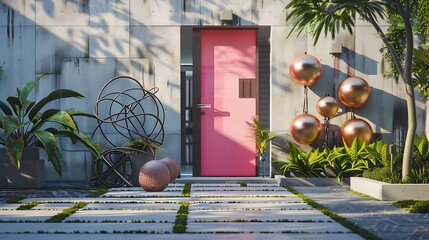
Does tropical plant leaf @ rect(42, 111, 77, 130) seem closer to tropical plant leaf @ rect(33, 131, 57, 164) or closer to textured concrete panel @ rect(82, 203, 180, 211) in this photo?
tropical plant leaf @ rect(33, 131, 57, 164)

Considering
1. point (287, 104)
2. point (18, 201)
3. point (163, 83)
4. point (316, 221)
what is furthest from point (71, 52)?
point (316, 221)

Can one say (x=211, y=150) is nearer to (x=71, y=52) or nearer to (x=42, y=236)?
(x=71, y=52)

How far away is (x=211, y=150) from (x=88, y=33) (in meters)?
2.55

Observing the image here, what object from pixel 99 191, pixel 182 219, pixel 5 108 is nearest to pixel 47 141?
pixel 99 191

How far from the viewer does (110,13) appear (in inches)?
460

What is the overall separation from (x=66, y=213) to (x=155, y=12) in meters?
5.70

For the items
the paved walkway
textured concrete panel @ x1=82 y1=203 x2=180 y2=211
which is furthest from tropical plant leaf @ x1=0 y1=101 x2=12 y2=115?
textured concrete panel @ x1=82 y1=203 x2=180 y2=211

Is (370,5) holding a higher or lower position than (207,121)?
higher

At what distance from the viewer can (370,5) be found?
873 centimetres

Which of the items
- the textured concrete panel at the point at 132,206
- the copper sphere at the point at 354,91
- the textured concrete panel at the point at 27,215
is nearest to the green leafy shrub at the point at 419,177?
the copper sphere at the point at 354,91

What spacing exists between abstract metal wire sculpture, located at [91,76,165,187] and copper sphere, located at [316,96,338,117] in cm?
228

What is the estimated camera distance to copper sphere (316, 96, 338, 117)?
438 inches

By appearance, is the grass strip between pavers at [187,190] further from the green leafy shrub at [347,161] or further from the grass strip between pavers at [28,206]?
the green leafy shrub at [347,161]

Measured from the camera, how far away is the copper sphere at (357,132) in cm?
1100
